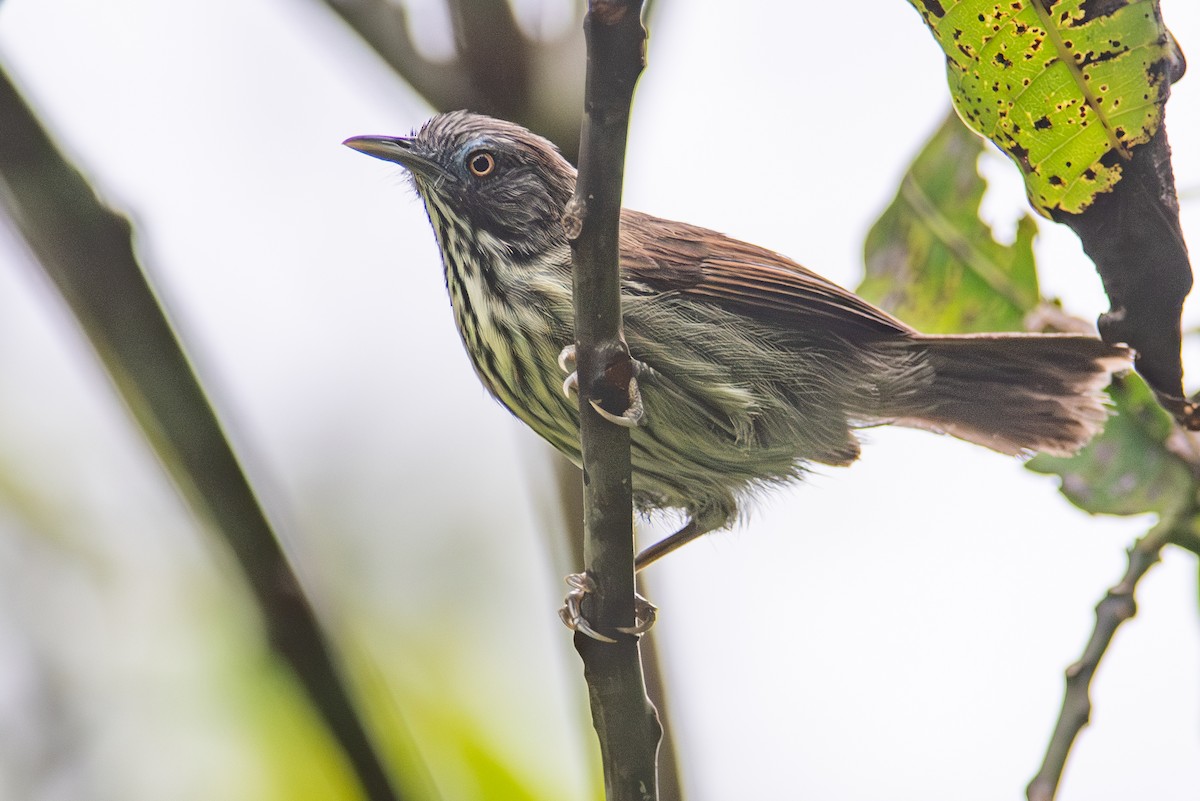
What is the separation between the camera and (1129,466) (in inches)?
132

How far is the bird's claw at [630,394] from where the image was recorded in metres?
2.25

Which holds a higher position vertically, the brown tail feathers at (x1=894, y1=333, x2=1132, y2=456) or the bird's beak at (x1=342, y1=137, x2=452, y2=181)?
the bird's beak at (x1=342, y1=137, x2=452, y2=181)

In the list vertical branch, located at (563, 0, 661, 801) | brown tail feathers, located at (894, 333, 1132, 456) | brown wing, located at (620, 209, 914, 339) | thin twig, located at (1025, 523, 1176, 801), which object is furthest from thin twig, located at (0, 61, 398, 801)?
brown tail feathers, located at (894, 333, 1132, 456)

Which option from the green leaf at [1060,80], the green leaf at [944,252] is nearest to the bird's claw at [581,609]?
the green leaf at [1060,80]

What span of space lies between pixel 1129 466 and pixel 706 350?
1.22m

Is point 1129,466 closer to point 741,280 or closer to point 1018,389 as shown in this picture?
point 1018,389

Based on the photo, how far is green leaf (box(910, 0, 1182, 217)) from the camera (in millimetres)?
2074

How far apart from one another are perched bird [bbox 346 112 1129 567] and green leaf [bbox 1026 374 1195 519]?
0.24ft

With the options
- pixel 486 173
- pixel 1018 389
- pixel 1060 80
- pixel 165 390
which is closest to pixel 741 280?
pixel 486 173

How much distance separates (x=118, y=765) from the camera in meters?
3.69

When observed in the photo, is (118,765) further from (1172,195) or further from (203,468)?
(1172,195)

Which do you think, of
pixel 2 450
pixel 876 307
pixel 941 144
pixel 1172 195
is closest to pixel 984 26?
pixel 1172 195

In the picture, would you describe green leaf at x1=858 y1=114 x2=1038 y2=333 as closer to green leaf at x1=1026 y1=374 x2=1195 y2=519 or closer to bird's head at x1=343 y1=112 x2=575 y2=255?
green leaf at x1=1026 y1=374 x2=1195 y2=519

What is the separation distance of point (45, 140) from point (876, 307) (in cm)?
271
